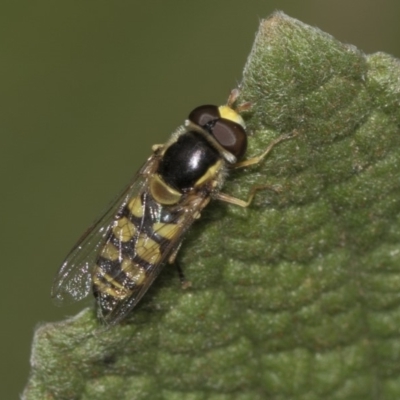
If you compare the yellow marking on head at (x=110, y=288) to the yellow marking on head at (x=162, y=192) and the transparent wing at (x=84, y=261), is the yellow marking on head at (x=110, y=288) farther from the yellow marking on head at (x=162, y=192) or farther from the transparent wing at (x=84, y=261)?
the yellow marking on head at (x=162, y=192)

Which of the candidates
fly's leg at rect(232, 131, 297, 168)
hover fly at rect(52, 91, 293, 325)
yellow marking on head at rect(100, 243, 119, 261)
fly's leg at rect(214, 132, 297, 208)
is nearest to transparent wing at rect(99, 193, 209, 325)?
hover fly at rect(52, 91, 293, 325)

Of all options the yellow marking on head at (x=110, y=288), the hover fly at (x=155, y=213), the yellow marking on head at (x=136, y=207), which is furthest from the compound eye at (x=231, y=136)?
the yellow marking on head at (x=110, y=288)

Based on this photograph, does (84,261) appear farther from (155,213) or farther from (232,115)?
(232,115)

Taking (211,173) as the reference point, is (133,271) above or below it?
below

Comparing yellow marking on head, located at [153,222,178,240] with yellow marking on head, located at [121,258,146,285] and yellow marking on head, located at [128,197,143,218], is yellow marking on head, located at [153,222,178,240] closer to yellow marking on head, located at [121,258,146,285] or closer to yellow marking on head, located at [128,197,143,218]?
yellow marking on head, located at [128,197,143,218]

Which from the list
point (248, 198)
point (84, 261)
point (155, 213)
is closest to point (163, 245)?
point (155, 213)

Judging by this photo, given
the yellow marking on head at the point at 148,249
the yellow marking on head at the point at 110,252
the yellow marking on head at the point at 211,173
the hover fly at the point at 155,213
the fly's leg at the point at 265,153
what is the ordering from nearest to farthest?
the fly's leg at the point at 265,153 < the hover fly at the point at 155,213 < the yellow marking on head at the point at 211,173 < the yellow marking on head at the point at 148,249 < the yellow marking on head at the point at 110,252

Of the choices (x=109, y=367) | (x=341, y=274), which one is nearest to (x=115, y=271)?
(x=109, y=367)
